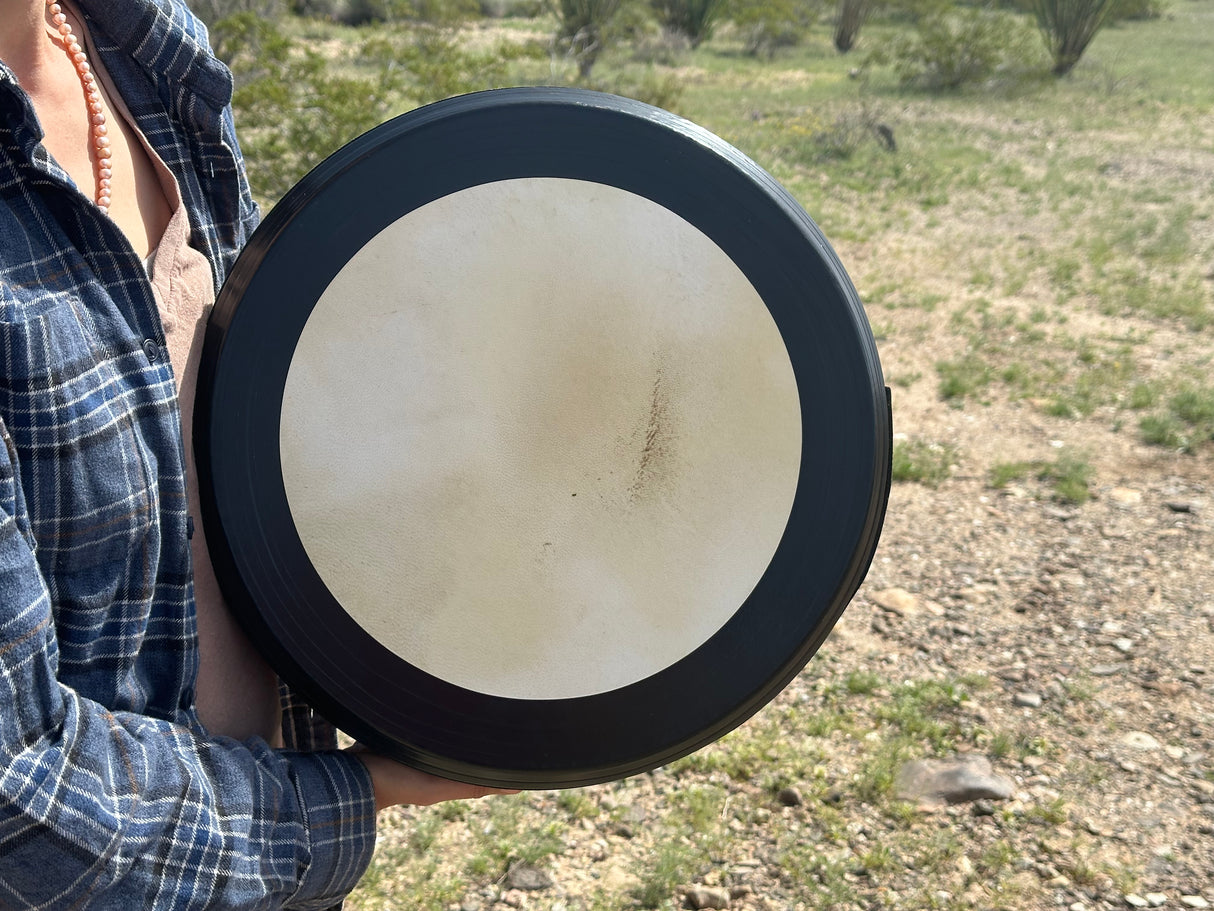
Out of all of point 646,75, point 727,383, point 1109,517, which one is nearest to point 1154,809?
point 1109,517

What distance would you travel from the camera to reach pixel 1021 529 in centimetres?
398

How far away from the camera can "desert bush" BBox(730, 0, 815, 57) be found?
720 inches

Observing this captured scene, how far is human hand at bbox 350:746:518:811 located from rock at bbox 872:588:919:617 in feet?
8.83

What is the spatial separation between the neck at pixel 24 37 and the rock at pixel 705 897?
2041mm

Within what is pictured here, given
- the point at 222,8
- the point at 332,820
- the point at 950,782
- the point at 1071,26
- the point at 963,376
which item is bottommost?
the point at 950,782

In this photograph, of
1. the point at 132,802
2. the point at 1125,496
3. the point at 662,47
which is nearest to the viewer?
the point at 132,802

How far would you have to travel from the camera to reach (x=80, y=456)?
833 millimetres

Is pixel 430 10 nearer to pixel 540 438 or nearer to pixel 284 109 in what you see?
pixel 284 109

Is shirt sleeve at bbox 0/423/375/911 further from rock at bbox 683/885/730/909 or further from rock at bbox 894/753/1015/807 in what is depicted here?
rock at bbox 894/753/1015/807

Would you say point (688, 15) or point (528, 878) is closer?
point (528, 878)

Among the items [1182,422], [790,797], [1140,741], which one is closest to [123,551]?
[790,797]

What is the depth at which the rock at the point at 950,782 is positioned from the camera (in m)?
2.61

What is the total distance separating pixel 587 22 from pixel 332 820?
53.0ft

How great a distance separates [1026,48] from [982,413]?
1310cm
